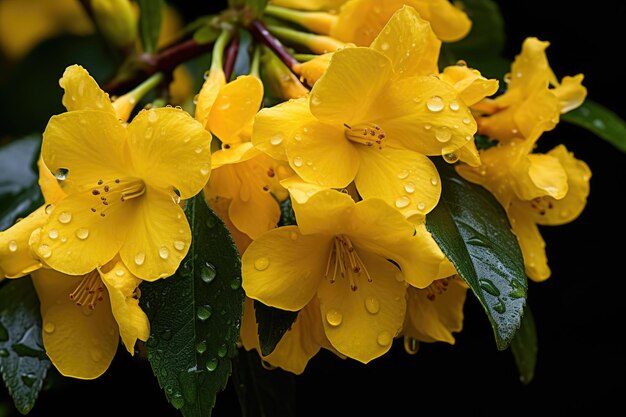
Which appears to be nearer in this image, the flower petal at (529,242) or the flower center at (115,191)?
the flower center at (115,191)

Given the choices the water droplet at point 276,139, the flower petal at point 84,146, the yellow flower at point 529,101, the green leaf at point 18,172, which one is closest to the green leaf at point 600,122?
the yellow flower at point 529,101

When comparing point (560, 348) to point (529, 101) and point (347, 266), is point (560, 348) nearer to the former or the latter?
point (529, 101)

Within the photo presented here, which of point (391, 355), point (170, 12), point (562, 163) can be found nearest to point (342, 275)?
point (562, 163)

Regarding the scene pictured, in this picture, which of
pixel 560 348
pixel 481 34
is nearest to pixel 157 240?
pixel 481 34

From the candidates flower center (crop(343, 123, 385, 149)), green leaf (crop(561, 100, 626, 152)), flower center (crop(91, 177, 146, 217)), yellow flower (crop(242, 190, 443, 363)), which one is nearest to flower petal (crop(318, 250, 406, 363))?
yellow flower (crop(242, 190, 443, 363))

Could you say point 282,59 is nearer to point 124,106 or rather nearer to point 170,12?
point 124,106

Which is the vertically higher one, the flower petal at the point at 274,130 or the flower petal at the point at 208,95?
the flower petal at the point at 274,130

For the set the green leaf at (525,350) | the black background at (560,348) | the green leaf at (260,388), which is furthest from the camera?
the black background at (560,348)

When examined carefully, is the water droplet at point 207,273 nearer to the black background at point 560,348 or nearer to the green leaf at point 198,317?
the green leaf at point 198,317
